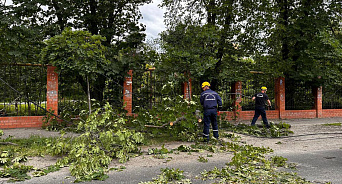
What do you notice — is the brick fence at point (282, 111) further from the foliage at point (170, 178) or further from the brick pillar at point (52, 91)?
the foliage at point (170, 178)

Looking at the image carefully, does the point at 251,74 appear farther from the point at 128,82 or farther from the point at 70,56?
the point at 70,56

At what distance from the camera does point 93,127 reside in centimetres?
564

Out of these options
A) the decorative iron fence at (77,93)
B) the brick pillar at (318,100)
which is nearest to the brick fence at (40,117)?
the decorative iron fence at (77,93)

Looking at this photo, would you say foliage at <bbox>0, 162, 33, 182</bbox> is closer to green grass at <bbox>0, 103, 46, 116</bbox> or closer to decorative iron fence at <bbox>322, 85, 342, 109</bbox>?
green grass at <bbox>0, 103, 46, 116</bbox>

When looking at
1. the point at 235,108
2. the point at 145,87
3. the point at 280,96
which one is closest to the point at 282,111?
the point at 280,96

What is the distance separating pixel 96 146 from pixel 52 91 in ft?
19.8

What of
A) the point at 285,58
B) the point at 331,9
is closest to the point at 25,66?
the point at 285,58

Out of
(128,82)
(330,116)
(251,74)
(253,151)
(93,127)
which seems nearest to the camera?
(93,127)

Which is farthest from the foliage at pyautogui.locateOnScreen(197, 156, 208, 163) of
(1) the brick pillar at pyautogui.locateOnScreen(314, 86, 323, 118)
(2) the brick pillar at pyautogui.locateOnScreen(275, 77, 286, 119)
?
(1) the brick pillar at pyautogui.locateOnScreen(314, 86, 323, 118)

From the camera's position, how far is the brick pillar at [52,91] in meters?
10.4

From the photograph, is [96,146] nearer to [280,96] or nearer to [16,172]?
[16,172]

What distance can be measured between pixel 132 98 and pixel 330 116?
11391mm

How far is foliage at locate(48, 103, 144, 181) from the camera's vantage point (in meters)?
4.86

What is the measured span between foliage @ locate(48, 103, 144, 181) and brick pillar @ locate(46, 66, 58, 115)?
16.2ft
